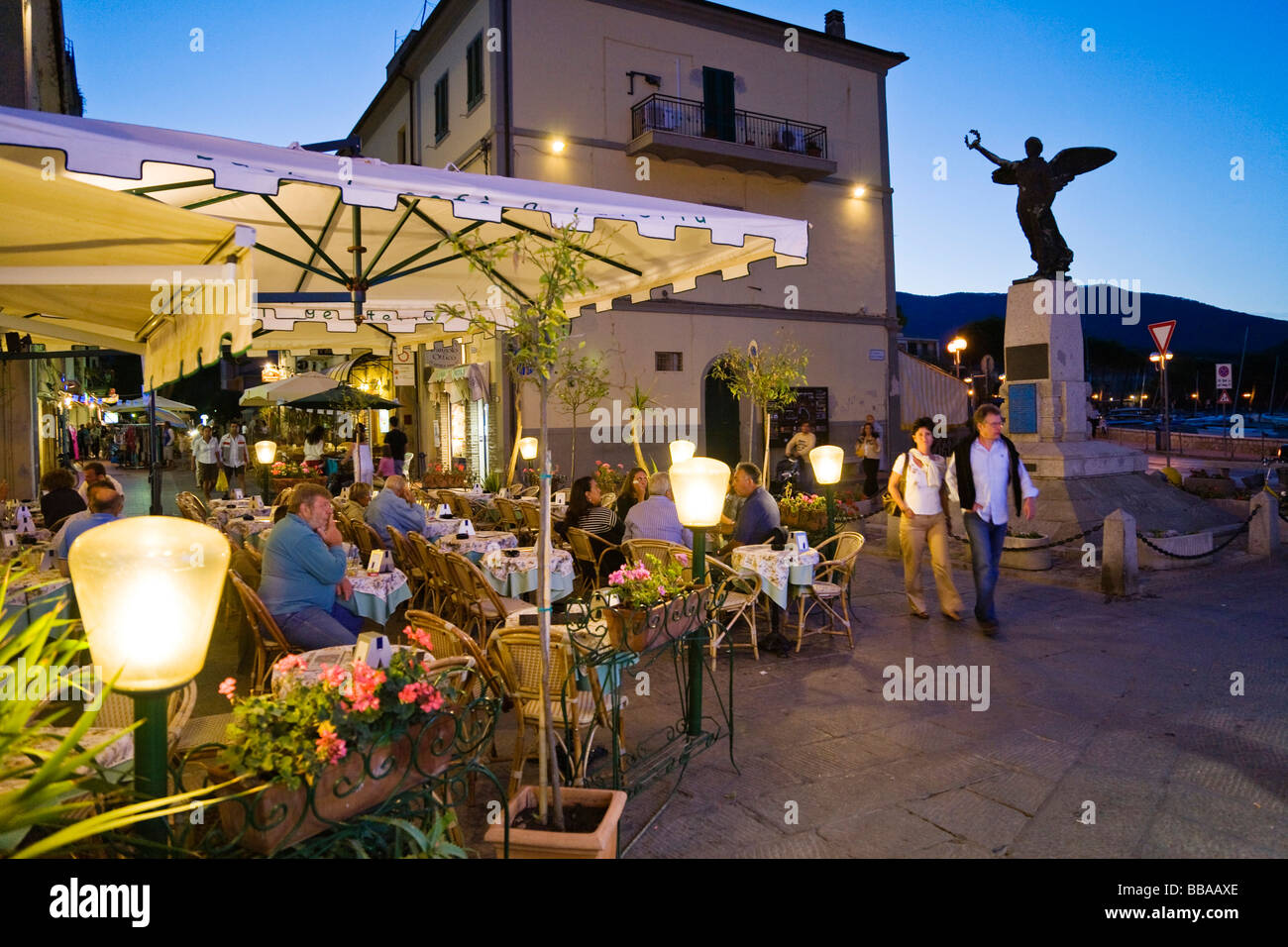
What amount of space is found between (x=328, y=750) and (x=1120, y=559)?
8.04m

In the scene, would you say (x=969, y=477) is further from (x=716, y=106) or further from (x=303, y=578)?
(x=716, y=106)

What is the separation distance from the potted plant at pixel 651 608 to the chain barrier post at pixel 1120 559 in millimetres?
5757

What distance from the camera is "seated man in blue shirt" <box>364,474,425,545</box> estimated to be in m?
7.41

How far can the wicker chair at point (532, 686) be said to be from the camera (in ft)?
12.0

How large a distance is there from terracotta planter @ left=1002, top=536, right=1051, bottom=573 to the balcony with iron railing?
11.7m

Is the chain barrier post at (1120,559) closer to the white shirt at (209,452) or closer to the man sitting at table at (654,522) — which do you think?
the man sitting at table at (654,522)

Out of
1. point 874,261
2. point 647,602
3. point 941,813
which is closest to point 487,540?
point 647,602

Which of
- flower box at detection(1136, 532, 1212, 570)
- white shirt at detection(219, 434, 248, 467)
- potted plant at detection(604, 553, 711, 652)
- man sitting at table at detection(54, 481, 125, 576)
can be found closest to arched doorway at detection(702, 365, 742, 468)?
white shirt at detection(219, 434, 248, 467)

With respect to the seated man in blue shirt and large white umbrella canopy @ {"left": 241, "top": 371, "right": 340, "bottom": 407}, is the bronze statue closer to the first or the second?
the seated man in blue shirt

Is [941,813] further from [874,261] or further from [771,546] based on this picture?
[874,261]

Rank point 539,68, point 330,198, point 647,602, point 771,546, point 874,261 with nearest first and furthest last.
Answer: point 647,602 → point 330,198 → point 771,546 → point 539,68 → point 874,261

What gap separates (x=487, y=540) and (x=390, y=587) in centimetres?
174

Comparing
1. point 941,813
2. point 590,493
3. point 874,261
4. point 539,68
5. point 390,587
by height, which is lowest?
point 941,813
